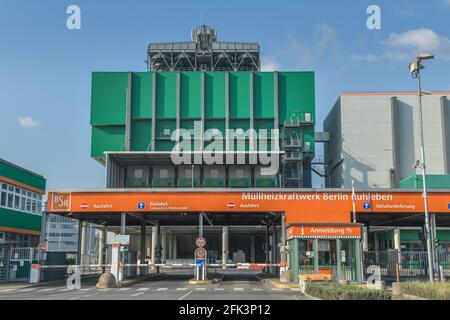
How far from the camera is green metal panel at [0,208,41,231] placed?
38.8 metres

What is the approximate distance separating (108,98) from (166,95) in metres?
6.45

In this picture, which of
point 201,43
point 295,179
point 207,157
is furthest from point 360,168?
point 201,43

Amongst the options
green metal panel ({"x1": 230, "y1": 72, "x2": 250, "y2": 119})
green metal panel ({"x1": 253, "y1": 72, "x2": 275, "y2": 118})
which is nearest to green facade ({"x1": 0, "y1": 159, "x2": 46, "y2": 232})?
green metal panel ({"x1": 230, "y1": 72, "x2": 250, "y2": 119})

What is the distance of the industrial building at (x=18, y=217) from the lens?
123 ft

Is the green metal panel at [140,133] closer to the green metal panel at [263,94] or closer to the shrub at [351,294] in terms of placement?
the green metal panel at [263,94]

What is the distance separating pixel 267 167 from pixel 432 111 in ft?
69.0

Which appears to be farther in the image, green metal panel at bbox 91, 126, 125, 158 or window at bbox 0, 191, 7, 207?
green metal panel at bbox 91, 126, 125, 158

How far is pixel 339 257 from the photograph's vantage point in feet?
97.2

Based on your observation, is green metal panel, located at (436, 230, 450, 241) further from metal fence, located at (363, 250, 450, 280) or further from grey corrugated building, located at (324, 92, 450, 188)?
metal fence, located at (363, 250, 450, 280)

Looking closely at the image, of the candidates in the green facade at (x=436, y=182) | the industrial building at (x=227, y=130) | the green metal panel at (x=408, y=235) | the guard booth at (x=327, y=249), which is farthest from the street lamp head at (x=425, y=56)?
the green metal panel at (x=408, y=235)

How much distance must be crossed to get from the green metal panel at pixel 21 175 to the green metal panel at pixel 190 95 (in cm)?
1861

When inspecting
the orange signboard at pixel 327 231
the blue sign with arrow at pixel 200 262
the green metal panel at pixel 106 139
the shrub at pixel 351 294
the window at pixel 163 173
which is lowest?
the shrub at pixel 351 294

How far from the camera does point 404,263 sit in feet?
115

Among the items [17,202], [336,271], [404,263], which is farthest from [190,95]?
[336,271]
